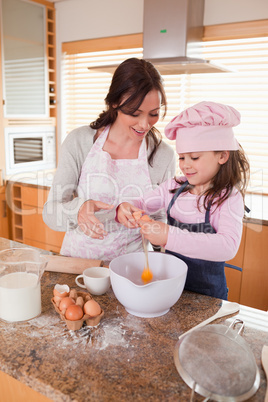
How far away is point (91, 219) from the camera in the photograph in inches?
45.1

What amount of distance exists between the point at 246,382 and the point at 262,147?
206 centimetres

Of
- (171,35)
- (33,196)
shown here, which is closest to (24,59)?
(33,196)

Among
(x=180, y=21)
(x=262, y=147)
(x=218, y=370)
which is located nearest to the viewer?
(x=218, y=370)

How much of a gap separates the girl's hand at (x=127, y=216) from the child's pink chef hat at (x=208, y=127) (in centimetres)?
26

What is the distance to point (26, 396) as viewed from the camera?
83cm

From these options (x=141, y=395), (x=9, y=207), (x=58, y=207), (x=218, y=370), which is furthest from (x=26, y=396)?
(x=9, y=207)

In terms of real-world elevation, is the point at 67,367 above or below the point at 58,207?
below

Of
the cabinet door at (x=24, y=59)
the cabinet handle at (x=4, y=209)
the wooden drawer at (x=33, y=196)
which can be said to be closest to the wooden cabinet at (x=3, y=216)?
the cabinet handle at (x=4, y=209)

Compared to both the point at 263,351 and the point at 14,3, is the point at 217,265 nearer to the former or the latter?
the point at 263,351

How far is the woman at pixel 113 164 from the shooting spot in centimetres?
131

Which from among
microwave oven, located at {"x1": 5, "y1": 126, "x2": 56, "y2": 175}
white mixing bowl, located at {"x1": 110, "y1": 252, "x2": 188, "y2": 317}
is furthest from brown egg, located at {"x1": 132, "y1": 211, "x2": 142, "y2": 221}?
microwave oven, located at {"x1": 5, "y1": 126, "x2": 56, "y2": 175}

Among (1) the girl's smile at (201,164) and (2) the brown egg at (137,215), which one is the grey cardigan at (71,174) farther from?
(1) the girl's smile at (201,164)

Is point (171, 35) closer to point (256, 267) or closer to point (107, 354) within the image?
point (256, 267)

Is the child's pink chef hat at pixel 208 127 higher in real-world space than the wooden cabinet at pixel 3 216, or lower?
higher
